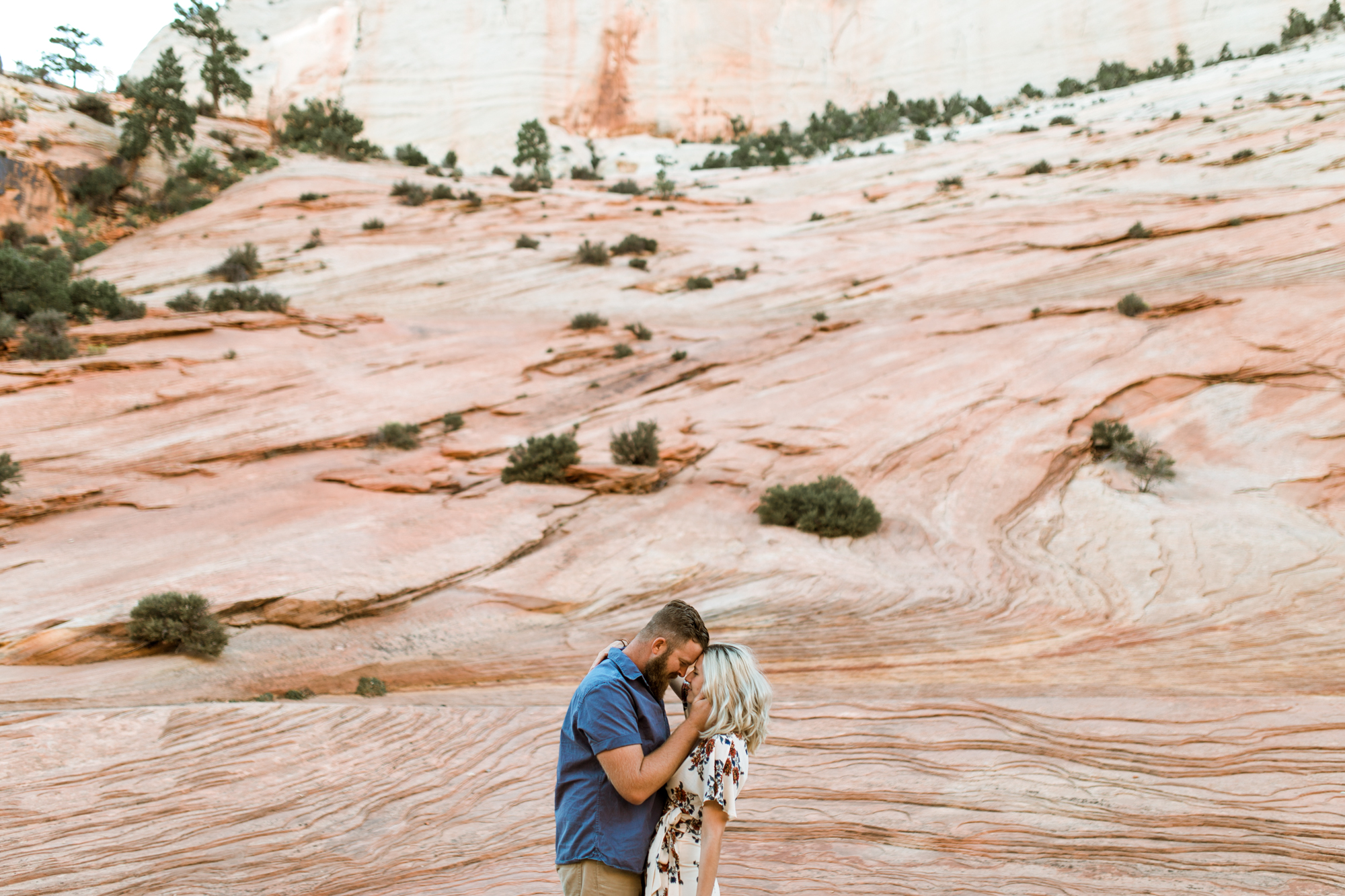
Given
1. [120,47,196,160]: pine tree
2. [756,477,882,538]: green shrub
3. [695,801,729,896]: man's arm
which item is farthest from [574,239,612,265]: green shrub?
[695,801,729,896]: man's arm

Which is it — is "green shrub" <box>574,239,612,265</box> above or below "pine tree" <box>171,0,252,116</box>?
below

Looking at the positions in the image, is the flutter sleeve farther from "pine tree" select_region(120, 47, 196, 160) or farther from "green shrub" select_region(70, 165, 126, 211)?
"pine tree" select_region(120, 47, 196, 160)

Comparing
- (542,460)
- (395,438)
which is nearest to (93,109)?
(395,438)

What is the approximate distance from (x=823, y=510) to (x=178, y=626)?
7462 millimetres

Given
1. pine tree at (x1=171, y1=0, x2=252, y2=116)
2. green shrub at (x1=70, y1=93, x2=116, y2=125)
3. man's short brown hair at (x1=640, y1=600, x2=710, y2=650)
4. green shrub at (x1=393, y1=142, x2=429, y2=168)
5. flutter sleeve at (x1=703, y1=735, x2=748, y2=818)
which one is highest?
pine tree at (x1=171, y1=0, x2=252, y2=116)

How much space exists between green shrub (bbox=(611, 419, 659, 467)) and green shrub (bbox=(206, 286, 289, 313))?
9.70m

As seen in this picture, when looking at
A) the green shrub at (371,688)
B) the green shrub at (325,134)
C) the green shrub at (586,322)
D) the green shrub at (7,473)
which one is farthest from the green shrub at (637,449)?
the green shrub at (325,134)

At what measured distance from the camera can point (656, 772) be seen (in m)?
2.89

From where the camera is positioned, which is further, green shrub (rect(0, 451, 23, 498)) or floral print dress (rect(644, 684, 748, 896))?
green shrub (rect(0, 451, 23, 498))

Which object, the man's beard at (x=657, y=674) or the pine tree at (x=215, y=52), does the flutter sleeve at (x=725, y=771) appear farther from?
the pine tree at (x=215, y=52)

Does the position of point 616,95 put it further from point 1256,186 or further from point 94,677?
point 94,677

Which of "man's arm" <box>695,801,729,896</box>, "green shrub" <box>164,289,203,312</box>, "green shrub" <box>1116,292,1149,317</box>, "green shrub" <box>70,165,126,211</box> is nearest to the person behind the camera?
"man's arm" <box>695,801,729,896</box>

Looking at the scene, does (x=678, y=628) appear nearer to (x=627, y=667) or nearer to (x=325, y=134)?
(x=627, y=667)

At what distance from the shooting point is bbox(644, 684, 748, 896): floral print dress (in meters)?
2.94
